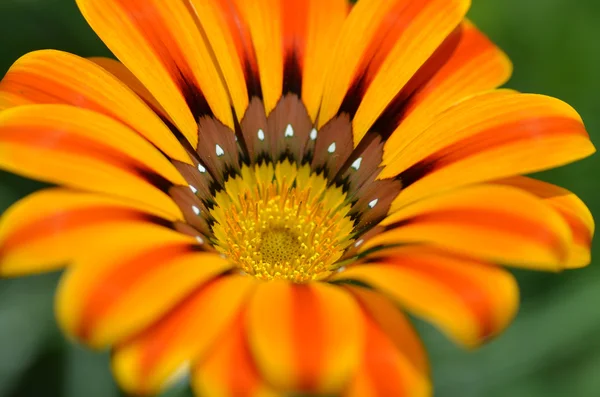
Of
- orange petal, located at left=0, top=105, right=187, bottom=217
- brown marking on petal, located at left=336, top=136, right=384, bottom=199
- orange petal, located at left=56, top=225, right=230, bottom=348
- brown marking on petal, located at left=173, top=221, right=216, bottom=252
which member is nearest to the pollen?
brown marking on petal, located at left=336, top=136, right=384, bottom=199

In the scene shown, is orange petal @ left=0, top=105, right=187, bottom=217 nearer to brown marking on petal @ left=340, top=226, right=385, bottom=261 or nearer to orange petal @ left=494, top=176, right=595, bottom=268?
brown marking on petal @ left=340, top=226, right=385, bottom=261

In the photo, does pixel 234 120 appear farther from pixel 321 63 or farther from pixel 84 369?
pixel 84 369

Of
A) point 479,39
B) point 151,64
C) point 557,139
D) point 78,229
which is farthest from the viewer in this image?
point 479,39

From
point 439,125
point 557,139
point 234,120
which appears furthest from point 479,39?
point 234,120

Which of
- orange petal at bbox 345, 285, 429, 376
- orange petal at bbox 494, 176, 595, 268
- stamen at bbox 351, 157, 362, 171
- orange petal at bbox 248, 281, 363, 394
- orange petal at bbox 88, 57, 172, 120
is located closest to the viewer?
orange petal at bbox 248, 281, 363, 394

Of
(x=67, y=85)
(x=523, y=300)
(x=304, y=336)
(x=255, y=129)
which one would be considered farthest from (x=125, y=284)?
(x=523, y=300)
